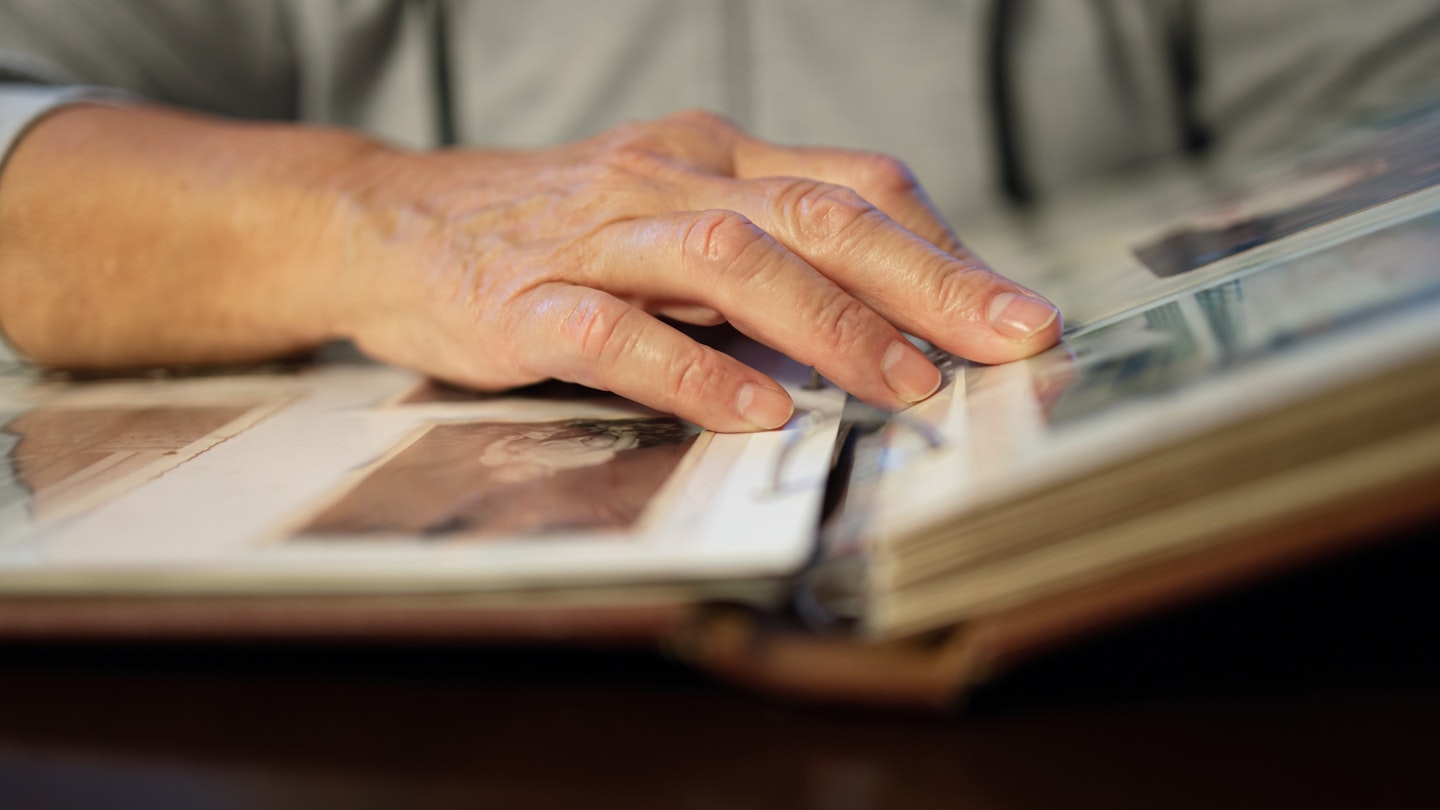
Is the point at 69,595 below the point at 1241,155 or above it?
below

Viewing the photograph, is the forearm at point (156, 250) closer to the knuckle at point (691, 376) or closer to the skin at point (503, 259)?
the skin at point (503, 259)

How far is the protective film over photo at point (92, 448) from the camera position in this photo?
0.45 metres

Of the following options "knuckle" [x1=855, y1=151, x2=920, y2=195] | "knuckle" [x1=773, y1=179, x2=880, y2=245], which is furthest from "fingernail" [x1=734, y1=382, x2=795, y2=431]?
"knuckle" [x1=855, y1=151, x2=920, y2=195]

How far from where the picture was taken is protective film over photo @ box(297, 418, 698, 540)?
370 millimetres

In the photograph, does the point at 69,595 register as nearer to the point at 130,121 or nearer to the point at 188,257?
the point at 188,257

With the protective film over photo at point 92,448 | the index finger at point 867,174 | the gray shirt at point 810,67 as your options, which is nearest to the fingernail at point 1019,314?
the index finger at point 867,174

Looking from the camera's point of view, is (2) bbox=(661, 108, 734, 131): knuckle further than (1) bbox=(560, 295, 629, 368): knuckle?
Yes

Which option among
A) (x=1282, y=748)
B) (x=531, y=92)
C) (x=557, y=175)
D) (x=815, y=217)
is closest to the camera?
(x=1282, y=748)

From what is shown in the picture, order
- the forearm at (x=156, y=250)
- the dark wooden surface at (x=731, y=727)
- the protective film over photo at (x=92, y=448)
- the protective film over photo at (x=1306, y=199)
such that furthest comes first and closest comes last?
the forearm at (x=156, y=250)
the protective film over photo at (x=1306, y=199)
the protective film over photo at (x=92, y=448)
the dark wooden surface at (x=731, y=727)

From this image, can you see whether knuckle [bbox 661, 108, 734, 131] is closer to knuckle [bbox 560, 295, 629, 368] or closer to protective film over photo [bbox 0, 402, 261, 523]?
knuckle [bbox 560, 295, 629, 368]

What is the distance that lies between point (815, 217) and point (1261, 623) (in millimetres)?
292

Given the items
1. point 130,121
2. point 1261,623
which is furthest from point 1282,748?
point 130,121

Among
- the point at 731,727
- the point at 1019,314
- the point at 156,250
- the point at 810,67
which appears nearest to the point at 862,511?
the point at 731,727

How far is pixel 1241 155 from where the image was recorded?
111 centimetres
